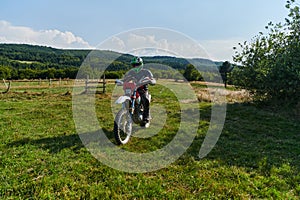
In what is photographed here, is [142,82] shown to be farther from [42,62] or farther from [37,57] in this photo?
[37,57]

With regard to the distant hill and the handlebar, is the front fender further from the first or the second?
the distant hill

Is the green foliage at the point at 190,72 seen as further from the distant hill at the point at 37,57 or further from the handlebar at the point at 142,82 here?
the distant hill at the point at 37,57

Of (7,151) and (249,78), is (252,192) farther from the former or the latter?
(249,78)

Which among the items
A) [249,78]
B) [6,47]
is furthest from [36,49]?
[249,78]

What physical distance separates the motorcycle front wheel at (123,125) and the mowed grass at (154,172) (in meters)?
0.26

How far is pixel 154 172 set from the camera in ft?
14.1

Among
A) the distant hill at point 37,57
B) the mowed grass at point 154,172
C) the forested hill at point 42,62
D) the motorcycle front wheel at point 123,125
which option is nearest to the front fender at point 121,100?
the motorcycle front wheel at point 123,125

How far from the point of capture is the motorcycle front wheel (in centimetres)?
553

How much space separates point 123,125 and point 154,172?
6.32 ft

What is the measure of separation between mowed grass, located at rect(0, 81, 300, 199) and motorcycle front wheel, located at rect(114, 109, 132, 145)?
26 centimetres

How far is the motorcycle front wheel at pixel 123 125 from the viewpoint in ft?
18.1

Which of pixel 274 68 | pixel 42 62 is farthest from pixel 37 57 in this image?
pixel 274 68

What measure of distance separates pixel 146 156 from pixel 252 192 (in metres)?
2.30

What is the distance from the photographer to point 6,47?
150125 mm
